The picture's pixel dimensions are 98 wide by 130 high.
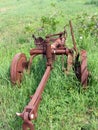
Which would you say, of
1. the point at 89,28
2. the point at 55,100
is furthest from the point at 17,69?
the point at 89,28

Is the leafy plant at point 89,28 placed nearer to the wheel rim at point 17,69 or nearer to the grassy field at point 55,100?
the grassy field at point 55,100

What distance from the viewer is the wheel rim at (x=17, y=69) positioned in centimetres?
399

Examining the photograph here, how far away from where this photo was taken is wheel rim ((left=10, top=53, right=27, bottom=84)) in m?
3.99

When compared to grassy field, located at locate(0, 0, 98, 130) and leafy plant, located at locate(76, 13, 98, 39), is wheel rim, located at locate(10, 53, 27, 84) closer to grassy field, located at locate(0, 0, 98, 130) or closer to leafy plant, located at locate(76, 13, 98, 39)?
grassy field, located at locate(0, 0, 98, 130)

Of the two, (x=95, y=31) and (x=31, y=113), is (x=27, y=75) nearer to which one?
(x=31, y=113)

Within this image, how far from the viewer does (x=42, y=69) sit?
4.30 meters

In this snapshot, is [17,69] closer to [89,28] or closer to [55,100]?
[55,100]

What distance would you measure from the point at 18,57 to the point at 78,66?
0.88m

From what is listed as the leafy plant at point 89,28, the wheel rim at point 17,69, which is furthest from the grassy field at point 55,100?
the leafy plant at point 89,28

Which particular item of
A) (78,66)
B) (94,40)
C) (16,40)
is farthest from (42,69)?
(16,40)

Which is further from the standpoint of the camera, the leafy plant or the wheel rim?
the leafy plant

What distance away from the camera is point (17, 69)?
4.05 meters

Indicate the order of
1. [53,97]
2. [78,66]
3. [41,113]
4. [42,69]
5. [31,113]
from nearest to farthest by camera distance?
[31,113] → [41,113] → [53,97] → [78,66] → [42,69]

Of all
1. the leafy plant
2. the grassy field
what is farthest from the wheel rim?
the leafy plant
